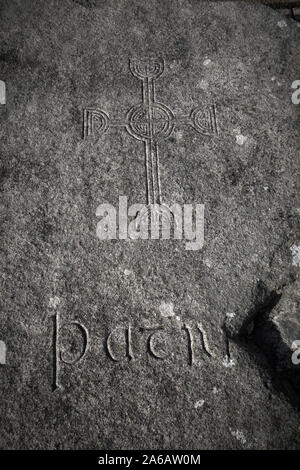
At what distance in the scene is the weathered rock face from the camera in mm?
1576

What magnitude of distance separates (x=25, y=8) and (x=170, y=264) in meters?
1.75

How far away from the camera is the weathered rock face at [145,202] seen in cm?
158

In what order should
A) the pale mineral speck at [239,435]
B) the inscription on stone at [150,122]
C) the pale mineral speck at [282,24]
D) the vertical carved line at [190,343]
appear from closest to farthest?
the pale mineral speck at [239,435]
the vertical carved line at [190,343]
the inscription on stone at [150,122]
the pale mineral speck at [282,24]

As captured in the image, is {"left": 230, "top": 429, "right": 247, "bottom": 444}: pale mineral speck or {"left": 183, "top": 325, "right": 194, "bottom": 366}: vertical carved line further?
{"left": 183, "top": 325, "right": 194, "bottom": 366}: vertical carved line

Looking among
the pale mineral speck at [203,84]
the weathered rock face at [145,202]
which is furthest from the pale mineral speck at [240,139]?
the pale mineral speck at [203,84]

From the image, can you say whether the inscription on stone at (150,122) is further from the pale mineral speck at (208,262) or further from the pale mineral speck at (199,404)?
the pale mineral speck at (199,404)

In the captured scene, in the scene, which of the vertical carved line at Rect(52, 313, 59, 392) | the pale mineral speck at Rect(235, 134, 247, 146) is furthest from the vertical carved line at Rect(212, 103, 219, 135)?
the vertical carved line at Rect(52, 313, 59, 392)

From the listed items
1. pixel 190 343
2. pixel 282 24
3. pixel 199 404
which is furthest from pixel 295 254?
pixel 282 24

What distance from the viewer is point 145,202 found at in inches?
77.2

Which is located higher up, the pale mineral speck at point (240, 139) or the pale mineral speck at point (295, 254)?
the pale mineral speck at point (240, 139)

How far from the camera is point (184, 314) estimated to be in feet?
5.66

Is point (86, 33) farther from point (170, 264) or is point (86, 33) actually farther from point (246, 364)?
point (246, 364)

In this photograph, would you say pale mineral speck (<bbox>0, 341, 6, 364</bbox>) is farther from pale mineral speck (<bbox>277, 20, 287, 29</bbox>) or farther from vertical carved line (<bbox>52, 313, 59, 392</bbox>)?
pale mineral speck (<bbox>277, 20, 287, 29</bbox>)
